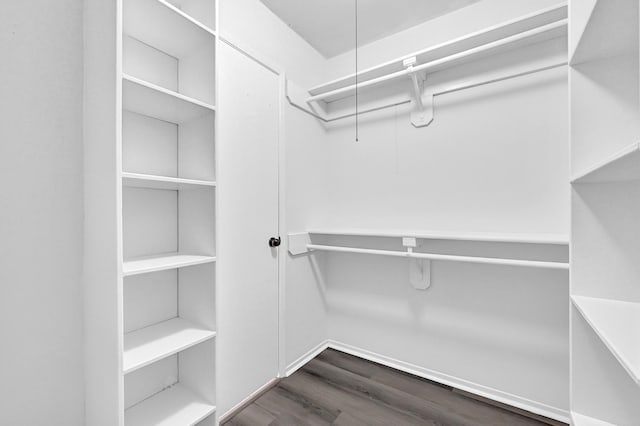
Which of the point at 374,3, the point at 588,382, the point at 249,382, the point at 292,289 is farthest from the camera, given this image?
the point at 292,289

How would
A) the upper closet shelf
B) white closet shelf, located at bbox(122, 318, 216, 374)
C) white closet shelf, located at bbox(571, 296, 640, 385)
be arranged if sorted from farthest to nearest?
the upper closet shelf < white closet shelf, located at bbox(122, 318, 216, 374) < white closet shelf, located at bbox(571, 296, 640, 385)

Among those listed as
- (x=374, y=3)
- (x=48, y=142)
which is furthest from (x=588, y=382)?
(x=374, y=3)

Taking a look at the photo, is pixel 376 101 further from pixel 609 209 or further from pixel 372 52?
pixel 609 209

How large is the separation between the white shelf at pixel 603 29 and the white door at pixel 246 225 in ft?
5.01

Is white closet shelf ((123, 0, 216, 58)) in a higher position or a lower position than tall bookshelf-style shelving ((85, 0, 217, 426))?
higher

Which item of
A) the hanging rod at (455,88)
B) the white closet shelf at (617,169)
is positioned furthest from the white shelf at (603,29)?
the hanging rod at (455,88)

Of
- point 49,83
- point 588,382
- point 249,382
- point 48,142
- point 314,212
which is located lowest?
point 249,382

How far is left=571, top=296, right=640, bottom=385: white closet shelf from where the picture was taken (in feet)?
1.94

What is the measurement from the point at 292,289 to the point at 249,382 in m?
0.64

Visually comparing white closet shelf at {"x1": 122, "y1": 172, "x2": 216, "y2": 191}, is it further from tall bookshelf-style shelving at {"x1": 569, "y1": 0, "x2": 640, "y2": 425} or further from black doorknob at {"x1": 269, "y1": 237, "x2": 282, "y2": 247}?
tall bookshelf-style shelving at {"x1": 569, "y1": 0, "x2": 640, "y2": 425}

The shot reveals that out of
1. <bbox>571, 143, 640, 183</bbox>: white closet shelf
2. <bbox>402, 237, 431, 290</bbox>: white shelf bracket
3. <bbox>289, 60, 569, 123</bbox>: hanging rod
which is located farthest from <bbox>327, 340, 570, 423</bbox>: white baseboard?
<bbox>289, 60, 569, 123</bbox>: hanging rod

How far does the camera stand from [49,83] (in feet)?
3.30

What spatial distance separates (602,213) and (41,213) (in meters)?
2.02

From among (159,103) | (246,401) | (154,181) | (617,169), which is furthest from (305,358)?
(617,169)
